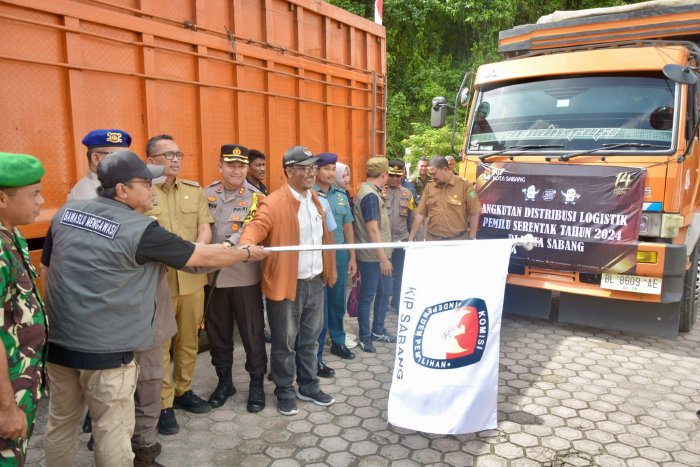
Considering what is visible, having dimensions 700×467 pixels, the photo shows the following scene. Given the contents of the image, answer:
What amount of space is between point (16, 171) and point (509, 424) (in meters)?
3.07

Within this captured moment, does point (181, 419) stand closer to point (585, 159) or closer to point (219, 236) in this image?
point (219, 236)

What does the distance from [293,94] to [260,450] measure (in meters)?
3.52

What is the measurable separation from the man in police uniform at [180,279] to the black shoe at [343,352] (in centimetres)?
133

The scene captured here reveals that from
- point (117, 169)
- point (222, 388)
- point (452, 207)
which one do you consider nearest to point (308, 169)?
point (117, 169)

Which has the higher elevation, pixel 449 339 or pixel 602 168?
pixel 602 168

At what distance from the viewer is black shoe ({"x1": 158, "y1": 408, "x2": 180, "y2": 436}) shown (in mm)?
3254

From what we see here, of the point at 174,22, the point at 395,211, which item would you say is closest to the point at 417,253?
the point at 395,211

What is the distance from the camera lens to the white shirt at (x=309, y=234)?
139 inches

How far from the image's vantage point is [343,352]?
455cm

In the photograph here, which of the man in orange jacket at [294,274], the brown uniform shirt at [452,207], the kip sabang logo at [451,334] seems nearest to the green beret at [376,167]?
the brown uniform shirt at [452,207]

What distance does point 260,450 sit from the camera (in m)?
3.09

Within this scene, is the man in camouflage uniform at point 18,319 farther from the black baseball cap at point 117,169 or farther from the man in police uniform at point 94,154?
the man in police uniform at point 94,154

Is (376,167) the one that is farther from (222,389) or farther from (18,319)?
(18,319)

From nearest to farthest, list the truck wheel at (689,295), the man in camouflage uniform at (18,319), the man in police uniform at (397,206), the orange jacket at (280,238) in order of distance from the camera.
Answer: the man in camouflage uniform at (18,319) → the orange jacket at (280,238) → the truck wheel at (689,295) → the man in police uniform at (397,206)
